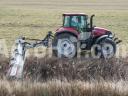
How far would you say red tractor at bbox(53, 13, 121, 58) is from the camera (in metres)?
15.3

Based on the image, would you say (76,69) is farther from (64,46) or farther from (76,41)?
(76,41)

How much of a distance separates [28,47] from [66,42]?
1.25 meters

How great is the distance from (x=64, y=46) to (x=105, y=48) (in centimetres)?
138

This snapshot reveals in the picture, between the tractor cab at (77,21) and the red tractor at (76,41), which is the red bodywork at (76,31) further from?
the tractor cab at (77,21)

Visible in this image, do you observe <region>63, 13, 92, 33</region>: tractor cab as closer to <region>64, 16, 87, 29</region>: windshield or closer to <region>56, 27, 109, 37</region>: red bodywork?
<region>64, 16, 87, 29</region>: windshield

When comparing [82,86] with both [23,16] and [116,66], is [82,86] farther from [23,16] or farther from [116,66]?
[23,16]

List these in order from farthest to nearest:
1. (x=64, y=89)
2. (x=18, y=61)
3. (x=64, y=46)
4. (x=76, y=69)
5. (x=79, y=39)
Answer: (x=79, y=39) < (x=64, y=46) < (x=76, y=69) < (x=18, y=61) < (x=64, y=89)

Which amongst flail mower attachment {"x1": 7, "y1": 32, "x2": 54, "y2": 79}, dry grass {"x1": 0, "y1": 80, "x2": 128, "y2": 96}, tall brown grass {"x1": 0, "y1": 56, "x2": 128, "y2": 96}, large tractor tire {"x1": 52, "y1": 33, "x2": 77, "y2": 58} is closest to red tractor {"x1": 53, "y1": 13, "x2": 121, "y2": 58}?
large tractor tire {"x1": 52, "y1": 33, "x2": 77, "y2": 58}

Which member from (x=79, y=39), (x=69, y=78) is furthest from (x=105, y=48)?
(x=69, y=78)

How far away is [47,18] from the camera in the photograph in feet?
119

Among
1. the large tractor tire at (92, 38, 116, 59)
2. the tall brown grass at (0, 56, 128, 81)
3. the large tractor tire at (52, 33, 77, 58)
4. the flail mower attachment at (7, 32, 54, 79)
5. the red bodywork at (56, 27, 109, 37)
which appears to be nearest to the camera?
the flail mower attachment at (7, 32, 54, 79)

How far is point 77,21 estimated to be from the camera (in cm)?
1602

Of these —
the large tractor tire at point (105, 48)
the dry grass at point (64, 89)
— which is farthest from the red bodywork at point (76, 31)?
the dry grass at point (64, 89)

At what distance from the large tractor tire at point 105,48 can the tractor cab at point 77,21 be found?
816mm
